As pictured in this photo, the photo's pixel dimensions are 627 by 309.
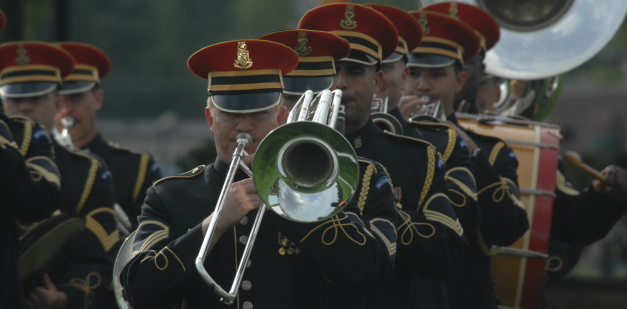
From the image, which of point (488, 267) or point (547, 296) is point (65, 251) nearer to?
point (488, 267)

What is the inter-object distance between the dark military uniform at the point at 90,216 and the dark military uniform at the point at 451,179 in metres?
1.92

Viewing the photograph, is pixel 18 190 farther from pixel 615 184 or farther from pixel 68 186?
pixel 615 184

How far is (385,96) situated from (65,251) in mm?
1958

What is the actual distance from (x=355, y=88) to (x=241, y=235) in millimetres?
1034

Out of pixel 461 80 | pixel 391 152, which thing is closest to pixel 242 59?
pixel 391 152

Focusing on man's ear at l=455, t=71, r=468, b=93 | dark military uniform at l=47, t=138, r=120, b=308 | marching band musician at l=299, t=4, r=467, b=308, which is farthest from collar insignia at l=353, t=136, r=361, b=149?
dark military uniform at l=47, t=138, r=120, b=308

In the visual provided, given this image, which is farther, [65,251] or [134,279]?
[65,251]

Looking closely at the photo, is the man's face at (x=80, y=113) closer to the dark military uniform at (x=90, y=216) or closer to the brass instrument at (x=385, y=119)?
the dark military uniform at (x=90, y=216)

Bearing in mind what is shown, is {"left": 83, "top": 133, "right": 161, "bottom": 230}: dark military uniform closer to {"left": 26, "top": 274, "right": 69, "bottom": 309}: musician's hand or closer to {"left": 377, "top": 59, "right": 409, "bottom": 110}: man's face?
{"left": 26, "top": 274, "right": 69, "bottom": 309}: musician's hand

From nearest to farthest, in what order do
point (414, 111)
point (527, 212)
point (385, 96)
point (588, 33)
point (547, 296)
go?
1. point (385, 96)
2. point (414, 111)
3. point (527, 212)
4. point (588, 33)
5. point (547, 296)

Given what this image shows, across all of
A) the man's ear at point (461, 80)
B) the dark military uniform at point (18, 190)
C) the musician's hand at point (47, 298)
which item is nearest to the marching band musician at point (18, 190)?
the dark military uniform at point (18, 190)

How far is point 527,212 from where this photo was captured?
5137 mm

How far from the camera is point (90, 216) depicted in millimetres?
5105

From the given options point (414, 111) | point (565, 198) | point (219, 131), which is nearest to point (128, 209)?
point (414, 111)
